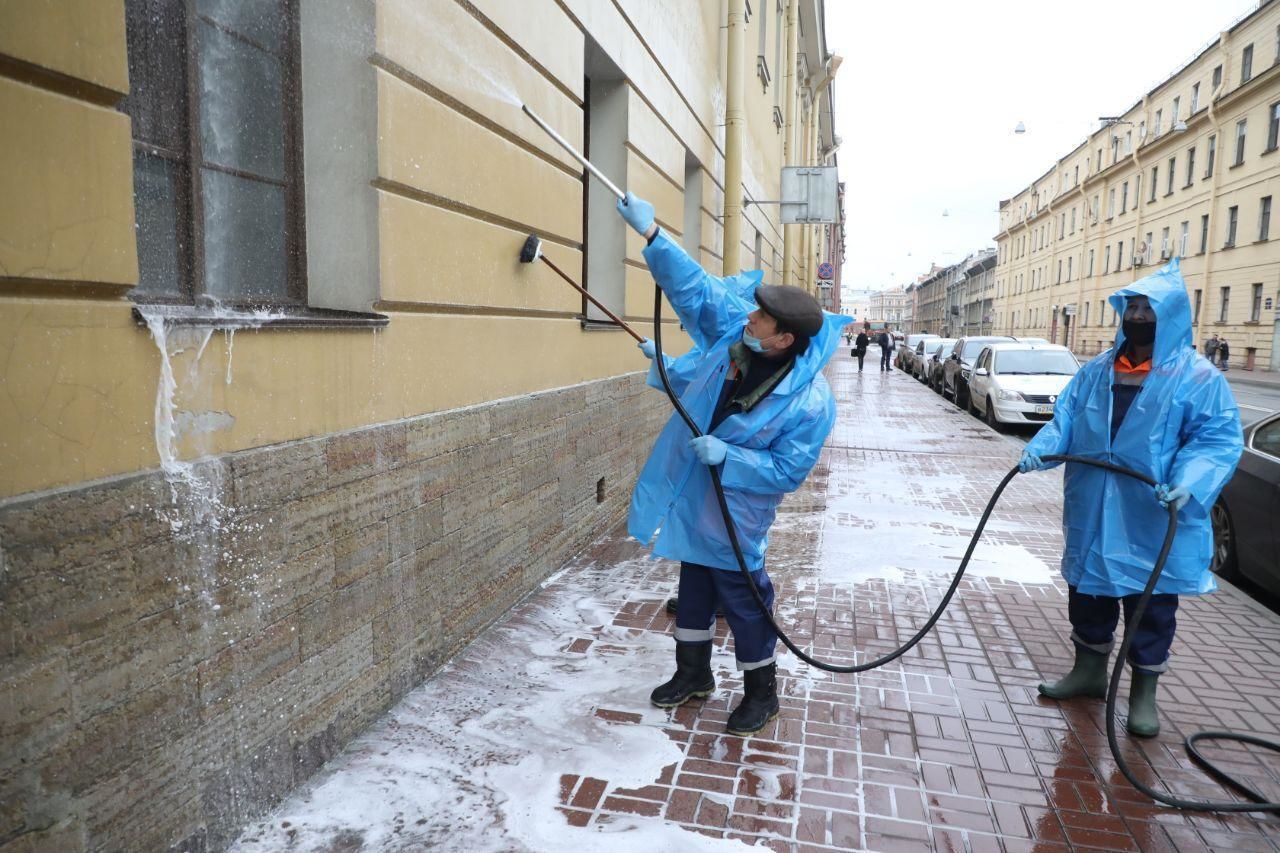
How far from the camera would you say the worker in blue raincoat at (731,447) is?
330 centimetres

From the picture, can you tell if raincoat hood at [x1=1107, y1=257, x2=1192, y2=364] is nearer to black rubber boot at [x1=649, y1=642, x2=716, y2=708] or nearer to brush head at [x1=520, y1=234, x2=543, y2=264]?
black rubber boot at [x1=649, y1=642, x2=716, y2=708]

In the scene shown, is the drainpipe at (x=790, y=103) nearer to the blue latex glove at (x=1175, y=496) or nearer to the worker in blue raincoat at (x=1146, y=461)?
the worker in blue raincoat at (x=1146, y=461)

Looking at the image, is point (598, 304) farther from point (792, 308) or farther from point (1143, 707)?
point (1143, 707)

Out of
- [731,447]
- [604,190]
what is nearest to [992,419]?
[604,190]

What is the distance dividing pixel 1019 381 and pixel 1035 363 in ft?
3.18

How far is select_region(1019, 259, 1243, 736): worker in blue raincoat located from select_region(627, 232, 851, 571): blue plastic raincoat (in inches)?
42.7

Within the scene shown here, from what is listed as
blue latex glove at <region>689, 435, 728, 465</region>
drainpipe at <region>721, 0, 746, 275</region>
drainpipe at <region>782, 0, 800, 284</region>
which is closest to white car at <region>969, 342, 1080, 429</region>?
drainpipe at <region>782, 0, 800, 284</region>

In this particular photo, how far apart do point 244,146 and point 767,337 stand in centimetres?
195

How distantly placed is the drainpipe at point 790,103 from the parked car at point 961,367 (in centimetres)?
425

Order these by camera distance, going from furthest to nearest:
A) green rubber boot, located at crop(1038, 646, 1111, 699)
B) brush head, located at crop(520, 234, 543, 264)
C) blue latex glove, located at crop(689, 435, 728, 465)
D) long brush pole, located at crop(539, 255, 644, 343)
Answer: brush head, located at crop(520, 234, 543, 264)
long brush pole, located at crop(539, 255, 644, 343)
green rubber boot, located at crop(1038, 646, 1111, 699)
blue latex glove, located at crop(689, 435, 728, 465)

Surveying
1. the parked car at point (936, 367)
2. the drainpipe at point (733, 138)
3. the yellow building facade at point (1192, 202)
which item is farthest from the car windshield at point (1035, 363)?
the yellow building facade at point (1192, 202)

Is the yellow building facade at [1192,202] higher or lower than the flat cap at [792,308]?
higher

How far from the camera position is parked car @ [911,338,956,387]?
25.5 metres

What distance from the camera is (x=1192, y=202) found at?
38.4 m
